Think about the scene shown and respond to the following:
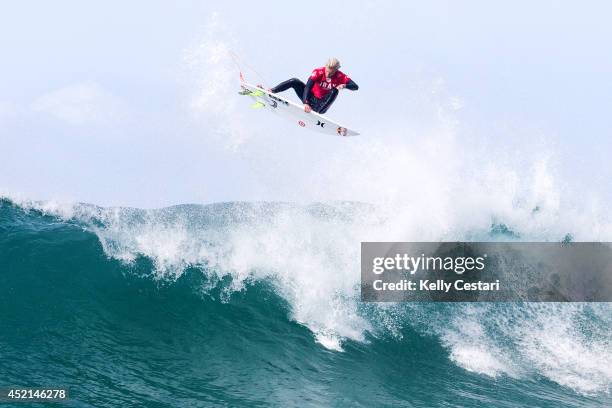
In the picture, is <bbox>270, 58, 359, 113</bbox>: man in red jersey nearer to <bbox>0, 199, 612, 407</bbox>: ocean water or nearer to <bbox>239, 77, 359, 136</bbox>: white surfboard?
<bbox>239, 77, 359, 136</bbox>: white surfboard

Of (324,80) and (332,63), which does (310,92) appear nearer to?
(324,80)

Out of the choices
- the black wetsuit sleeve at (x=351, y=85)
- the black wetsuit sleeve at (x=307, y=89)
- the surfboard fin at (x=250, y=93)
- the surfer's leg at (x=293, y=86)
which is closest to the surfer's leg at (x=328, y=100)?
the black wetsuit sleeve at (x=351, y=85)

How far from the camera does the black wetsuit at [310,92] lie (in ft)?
39.7

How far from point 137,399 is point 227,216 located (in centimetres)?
752

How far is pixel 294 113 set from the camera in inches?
537

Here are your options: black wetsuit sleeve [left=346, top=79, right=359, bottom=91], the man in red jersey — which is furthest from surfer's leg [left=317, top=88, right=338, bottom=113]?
black wetsuit sleeve [left=346, top=79, right=359, bottom=91]

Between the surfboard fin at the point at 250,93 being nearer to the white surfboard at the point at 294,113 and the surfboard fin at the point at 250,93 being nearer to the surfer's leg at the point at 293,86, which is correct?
the white surfboard at the point at 294,113

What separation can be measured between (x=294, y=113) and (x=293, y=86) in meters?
1.02

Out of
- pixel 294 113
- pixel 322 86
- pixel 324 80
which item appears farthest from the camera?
pixel 294 113

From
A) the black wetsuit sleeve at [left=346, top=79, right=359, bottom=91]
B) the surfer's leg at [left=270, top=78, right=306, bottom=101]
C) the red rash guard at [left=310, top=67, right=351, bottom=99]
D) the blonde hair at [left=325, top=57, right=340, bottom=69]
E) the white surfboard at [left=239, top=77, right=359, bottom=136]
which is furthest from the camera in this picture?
the white surfboard at [left=239, top=77, right=359, bottom=136]

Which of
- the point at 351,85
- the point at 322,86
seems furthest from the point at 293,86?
the point at 351,85

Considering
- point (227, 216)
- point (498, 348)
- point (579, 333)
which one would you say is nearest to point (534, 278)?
point (579, 333)

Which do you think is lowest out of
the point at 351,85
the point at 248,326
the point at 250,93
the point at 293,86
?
the point at 248,326

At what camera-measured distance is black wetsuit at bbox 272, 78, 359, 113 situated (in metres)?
12.1
